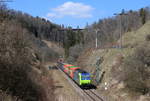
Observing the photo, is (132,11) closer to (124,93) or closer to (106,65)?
(106,65)

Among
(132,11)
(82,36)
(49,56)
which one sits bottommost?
(49,56)

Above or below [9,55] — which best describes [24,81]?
below

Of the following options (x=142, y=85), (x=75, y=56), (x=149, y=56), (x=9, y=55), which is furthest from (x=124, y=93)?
(x=75, y=56)

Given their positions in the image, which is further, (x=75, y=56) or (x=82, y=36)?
(x=82, y=36)

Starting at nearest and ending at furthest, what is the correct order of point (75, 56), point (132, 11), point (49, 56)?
point (75, 56) < point (49, 56) < point (132, 11)

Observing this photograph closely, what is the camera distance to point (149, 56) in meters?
33.2

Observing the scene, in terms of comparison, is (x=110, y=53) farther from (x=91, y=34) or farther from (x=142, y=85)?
(x=91, y=34)

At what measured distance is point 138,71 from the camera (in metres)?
30.9

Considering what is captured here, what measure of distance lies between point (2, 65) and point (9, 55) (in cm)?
165

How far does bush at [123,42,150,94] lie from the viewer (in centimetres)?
3085

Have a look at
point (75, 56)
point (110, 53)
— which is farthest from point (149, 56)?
point (75, 56)

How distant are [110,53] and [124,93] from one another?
18.7 m

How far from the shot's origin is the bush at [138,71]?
101ft

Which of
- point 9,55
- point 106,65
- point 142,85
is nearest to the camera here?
point 9,55
